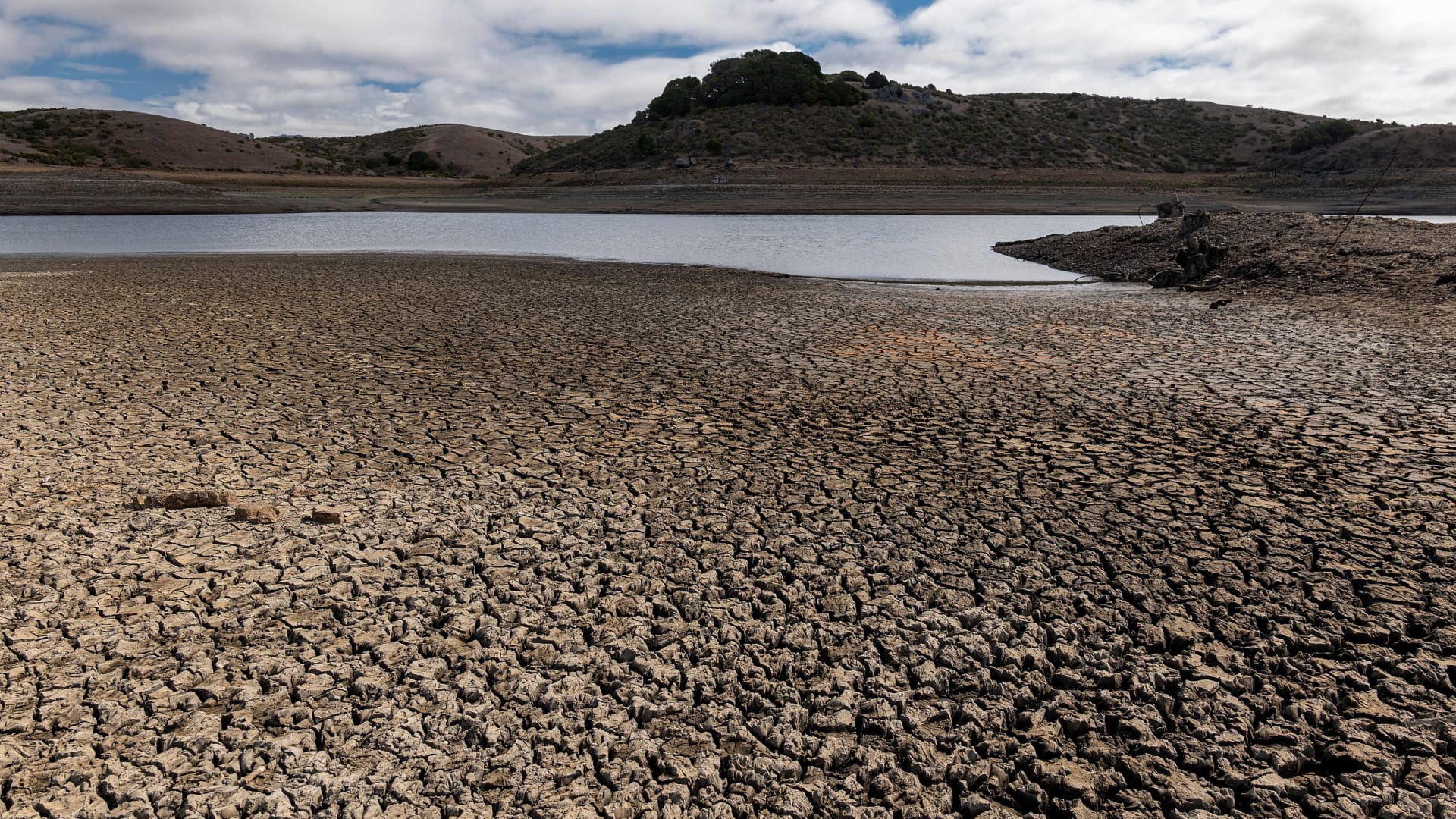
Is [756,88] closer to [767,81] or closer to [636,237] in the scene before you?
[767,81]

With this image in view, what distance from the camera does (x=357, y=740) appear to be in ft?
8.87

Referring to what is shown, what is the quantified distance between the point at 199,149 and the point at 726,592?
253ft

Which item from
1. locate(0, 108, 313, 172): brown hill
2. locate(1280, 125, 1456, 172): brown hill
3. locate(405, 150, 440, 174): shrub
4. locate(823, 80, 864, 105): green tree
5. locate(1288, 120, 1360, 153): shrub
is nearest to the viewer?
locate(1280, 125, 1456, 172): brown hill

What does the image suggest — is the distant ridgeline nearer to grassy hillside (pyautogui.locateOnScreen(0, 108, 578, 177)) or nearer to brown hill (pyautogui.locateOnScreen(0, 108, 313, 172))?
grassy hillside (pyautogui.locateOnScreen(0, 108, 578, 177))

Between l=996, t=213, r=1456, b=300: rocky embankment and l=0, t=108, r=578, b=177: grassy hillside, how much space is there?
55562 mm

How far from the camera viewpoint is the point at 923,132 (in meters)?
55.2

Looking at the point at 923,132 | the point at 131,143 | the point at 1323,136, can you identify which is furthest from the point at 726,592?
the point at 131,143

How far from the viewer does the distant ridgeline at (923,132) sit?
51062 millimetres

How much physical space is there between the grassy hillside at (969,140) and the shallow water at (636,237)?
666 inches

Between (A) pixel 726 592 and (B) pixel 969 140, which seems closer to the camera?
(A) pixel 726 592

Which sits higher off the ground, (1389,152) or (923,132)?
(923,132)

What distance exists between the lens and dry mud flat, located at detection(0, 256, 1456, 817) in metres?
2.60

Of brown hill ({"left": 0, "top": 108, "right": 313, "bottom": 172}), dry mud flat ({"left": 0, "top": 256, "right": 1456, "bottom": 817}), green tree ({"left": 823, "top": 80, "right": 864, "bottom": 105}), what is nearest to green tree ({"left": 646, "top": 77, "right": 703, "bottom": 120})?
green tree ({"left": 823, "top": 80, "right": 864, "bottom": 105})

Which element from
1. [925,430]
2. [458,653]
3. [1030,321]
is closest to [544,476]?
[458,653]
